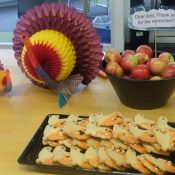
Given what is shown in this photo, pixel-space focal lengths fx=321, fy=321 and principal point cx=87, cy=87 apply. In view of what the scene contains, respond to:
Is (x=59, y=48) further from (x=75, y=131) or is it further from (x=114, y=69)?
(x=75, y=131)

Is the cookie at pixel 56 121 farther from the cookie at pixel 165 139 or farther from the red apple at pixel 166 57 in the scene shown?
the red apple at pixel 166 57

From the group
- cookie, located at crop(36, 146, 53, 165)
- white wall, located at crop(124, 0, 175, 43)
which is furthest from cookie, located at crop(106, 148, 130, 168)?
white wall, located at crop(124, 0, 175, 43)

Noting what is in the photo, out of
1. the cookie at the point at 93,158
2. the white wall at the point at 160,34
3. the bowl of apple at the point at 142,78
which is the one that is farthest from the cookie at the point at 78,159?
the white wall at the point at 160,34

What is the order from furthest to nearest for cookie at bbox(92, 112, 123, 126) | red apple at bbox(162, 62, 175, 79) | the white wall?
the white wall
red apple at bbox(162, 62, 175, 79)
cookie at bbox(92, 112, 123, 126)

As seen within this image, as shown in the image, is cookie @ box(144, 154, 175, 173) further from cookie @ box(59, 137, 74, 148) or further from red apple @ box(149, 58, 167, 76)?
red apple @ box(149, 58, 167, 76)

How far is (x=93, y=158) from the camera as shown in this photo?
2.03ft

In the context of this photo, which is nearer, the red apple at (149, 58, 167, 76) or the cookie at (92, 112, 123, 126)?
Result: the cookie at (92, 112, 123, 126)

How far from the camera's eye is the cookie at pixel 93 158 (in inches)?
24.0

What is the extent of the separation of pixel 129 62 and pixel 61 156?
1.19 feet

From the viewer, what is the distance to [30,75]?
996 mm

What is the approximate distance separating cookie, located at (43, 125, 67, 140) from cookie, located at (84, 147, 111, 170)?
78mm

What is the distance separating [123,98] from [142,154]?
Answer: 289 mm

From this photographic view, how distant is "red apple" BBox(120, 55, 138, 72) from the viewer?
0.88m

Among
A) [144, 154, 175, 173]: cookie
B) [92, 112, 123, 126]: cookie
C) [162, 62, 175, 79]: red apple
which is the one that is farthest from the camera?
[162, 62, 175, 79]: red apple
